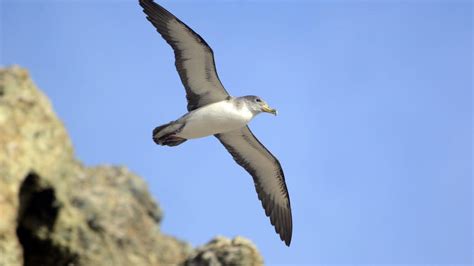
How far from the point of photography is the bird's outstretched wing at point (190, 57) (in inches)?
746

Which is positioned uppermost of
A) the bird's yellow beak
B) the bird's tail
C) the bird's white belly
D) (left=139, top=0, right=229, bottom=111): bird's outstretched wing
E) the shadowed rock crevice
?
(left=139, top=0, right=229, bottom=111): bird's outstretched wing

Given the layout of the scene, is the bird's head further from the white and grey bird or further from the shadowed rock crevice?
the shadowed rock crevice

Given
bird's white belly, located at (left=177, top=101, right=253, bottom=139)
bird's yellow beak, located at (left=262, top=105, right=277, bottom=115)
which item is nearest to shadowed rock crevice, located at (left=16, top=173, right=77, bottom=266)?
bird's white belly, located at (left=177, top=101, right=253, bottom=139)

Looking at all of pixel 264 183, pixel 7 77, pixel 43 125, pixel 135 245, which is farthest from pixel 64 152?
pixel 264 183

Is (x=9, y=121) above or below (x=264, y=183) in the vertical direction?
below

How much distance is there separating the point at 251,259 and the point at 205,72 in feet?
17.7

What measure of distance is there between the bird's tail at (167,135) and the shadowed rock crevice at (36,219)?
4.51 metres

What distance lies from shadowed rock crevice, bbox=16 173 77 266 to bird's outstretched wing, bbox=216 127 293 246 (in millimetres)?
7514

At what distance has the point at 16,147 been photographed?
14156mm

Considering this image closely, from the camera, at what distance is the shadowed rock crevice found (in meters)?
14.5

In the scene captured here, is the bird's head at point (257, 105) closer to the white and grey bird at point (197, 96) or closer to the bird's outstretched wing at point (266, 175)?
→ the white and grey bird at point (197, 96)

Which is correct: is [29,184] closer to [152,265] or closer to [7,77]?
[7,77]

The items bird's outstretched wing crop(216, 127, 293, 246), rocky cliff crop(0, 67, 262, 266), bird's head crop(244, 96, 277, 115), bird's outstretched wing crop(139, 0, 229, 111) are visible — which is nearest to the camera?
rocky cliff crop(0, 67, 262, 266)

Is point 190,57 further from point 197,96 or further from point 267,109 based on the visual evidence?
point 267,109
